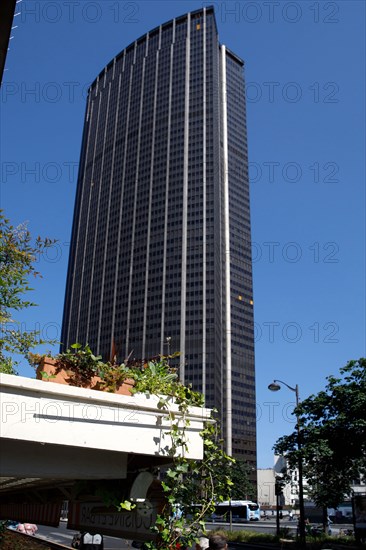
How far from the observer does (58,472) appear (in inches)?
152

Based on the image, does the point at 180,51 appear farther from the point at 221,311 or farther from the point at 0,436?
the point at 0,436

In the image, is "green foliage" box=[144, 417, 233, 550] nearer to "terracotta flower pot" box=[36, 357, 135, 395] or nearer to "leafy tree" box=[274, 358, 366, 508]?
"terracotta flower pot" box=[36, 357, 135, 395]

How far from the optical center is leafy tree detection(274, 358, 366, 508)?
27391 millimetres

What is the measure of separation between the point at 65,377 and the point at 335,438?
27.2 m

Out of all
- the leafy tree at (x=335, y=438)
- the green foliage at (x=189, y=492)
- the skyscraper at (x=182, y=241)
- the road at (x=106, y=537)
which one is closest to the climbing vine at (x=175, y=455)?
the green foliage at (x=189, y=492)

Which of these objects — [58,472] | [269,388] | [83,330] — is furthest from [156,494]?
[83,330]

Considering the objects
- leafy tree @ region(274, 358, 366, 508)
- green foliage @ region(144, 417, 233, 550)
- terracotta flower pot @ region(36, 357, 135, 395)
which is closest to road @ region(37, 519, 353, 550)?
leafy tree @ region(274, 358, 366, 508)

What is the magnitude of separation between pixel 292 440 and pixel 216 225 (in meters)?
143

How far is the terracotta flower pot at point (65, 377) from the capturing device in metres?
3.90

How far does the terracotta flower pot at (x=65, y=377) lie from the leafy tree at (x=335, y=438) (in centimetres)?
2545

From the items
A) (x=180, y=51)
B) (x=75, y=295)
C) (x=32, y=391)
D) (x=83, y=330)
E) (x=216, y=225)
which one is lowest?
(x=32, y=391)

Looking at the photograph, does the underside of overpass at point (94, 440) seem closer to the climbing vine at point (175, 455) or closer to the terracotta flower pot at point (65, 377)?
the climbing vine at point (175, 455)

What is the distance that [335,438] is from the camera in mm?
28016

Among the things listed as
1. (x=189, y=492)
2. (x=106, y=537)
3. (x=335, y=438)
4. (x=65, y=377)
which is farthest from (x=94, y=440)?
(x=106, y=537)
